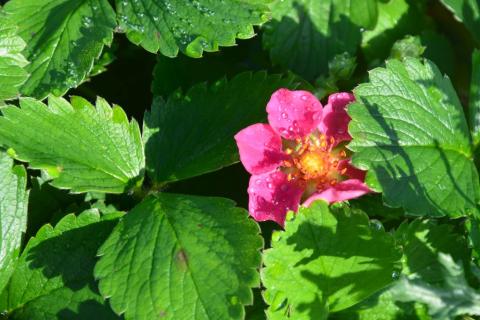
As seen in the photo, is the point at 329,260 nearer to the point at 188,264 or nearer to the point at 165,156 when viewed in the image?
the point at 188,264

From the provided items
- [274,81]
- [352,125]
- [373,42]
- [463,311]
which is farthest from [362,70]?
[463,311]

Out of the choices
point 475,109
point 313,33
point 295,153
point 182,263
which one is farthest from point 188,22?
point 475,109

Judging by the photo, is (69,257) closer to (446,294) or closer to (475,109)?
(446,294)

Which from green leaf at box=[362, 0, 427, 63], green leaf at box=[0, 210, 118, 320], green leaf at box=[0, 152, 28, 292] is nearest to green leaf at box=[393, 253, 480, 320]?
green leaf at box=[0, 210, 118, 320]

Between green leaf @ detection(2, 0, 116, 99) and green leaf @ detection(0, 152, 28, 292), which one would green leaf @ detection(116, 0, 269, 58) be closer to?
green leaf @ detection(2, 0, 116, 99)

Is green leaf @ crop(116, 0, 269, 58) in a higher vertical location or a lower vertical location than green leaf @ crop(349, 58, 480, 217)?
higher
